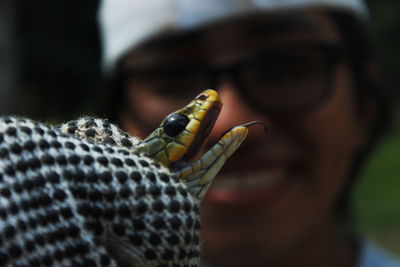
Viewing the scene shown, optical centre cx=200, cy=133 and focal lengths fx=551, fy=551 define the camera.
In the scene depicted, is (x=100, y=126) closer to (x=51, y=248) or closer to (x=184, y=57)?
(x=51, y=248)

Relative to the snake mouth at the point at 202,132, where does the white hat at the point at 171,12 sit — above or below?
above

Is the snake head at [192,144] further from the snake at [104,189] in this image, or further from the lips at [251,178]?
the lips at [251,178]

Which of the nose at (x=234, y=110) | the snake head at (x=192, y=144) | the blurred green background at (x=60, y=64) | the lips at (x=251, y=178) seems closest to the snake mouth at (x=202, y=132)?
the snake head at (x=192, y=144)

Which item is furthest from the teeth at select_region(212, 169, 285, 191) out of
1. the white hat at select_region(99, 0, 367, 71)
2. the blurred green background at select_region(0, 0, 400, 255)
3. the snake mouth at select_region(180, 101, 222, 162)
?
the blurred green background at select_region(0, 0, 400, 255)

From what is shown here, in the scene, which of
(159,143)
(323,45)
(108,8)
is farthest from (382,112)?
(159,143)

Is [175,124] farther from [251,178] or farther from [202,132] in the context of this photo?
[251,178]

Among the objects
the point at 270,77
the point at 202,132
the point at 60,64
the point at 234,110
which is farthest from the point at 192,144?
the point at 60,64

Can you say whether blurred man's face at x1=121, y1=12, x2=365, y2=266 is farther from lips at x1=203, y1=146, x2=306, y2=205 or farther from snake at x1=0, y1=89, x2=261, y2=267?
snake at x1=0, y1=89, x2=261, y2=267
